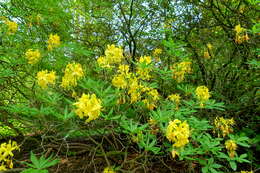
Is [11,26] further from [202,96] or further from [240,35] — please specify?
[240,35]

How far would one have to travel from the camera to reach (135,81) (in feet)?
7.25

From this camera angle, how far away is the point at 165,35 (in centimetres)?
436

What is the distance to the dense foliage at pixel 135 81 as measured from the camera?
2.23 m

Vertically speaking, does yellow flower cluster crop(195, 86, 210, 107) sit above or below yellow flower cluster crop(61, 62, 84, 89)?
below

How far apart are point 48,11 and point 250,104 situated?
3540 millimetres

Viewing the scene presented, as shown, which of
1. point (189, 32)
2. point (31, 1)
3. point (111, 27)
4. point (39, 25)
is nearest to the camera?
point (31, 1)

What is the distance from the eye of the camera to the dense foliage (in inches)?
87.9

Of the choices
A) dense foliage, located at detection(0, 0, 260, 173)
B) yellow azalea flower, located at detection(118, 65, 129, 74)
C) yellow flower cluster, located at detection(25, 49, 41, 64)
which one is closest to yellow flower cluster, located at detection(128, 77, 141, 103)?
dense foliage, located at detection(0, 0, 260, 173)

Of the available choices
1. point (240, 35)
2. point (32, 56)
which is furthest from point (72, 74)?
point (240, 35)

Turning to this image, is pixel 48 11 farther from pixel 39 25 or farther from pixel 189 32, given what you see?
pixel 189 32

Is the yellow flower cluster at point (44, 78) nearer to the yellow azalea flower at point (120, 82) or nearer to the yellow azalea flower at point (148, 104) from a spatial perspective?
the yellow azalea flower at point (120, 82)

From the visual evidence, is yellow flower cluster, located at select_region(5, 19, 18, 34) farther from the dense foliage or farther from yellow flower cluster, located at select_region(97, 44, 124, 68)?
yellow flower cluster, located at select_region(97, 44, 124, 68)

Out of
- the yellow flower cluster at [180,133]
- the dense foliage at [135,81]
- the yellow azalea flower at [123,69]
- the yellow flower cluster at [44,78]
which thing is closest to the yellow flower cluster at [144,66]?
the dense foliage at [135,81]

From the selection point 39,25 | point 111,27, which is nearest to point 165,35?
point 111,27
